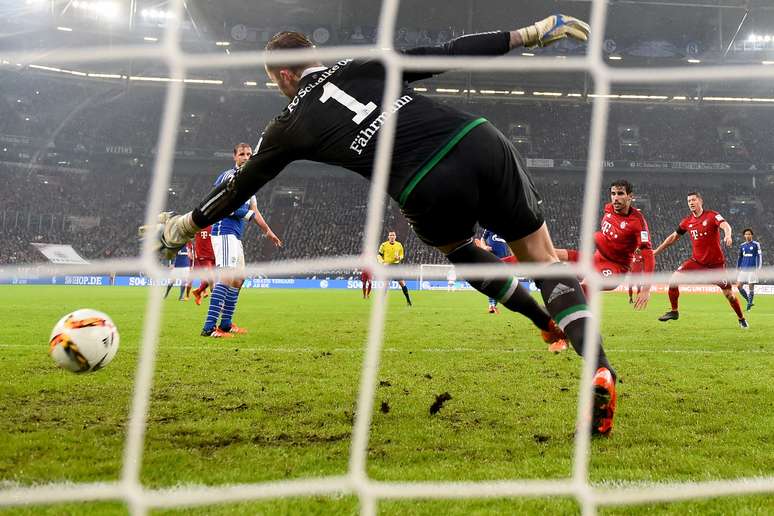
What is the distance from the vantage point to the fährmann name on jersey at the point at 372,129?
2.50 metres

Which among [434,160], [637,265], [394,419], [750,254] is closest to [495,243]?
[637,265]

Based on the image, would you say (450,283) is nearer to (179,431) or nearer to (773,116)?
(179,431)

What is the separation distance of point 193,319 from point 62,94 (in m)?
26.4

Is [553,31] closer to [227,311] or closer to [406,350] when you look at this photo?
[406,350]

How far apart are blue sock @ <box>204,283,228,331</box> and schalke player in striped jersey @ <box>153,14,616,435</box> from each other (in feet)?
12.0

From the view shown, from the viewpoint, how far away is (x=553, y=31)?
2.63 meters

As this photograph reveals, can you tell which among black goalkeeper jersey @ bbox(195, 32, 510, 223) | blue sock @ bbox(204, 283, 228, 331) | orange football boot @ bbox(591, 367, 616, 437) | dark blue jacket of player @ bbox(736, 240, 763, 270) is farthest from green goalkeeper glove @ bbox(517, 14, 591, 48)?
dark blue jacket of player @ bbox(736, 240, 763, 270)

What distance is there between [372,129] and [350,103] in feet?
0.45

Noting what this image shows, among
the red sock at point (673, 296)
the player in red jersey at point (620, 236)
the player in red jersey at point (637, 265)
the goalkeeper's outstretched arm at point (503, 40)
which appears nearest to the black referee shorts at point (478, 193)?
the goalkeeper's outstretched arm at point (503, 40)

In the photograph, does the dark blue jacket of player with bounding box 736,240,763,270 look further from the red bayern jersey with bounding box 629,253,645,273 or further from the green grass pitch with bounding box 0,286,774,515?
the green grass pitch with bounding box 0,286,774,515

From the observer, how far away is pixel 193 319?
26.9ft

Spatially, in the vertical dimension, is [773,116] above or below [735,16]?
below

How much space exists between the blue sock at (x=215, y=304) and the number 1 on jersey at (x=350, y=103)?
4.04 meters

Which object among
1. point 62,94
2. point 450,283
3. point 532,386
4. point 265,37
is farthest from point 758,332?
point 62,94
